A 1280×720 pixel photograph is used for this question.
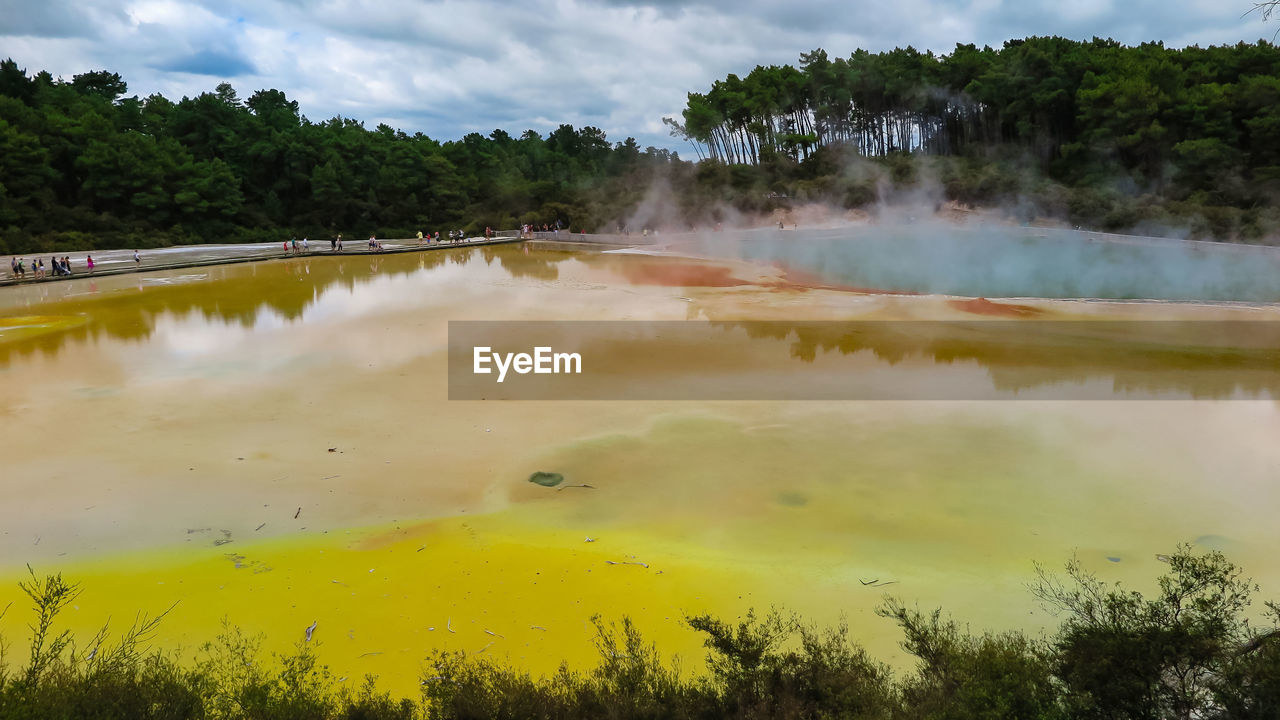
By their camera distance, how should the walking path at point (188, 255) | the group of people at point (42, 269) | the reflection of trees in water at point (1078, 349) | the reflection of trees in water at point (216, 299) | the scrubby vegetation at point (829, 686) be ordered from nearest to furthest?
the scrubby vegetation at point (829, 686) < the reflection of trees in water at point (1078, 349) < the reflection of trees in water at point (216, 299) < the group of people at point (42, 269) < the walking path at point (188, 255)

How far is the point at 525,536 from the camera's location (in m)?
6.77

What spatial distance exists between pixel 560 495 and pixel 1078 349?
11.1 m

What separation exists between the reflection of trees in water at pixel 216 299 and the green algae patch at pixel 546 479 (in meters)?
10.5

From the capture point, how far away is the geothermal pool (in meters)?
5.67

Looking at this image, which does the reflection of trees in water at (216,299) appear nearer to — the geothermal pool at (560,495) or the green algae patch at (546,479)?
the geothermal pool at (560,495)

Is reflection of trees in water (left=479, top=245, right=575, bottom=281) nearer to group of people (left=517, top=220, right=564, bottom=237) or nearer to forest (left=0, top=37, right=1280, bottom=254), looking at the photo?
group of people (left=517, top=220, right=564, bottom=237)

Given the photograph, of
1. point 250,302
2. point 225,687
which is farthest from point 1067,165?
point 225,687

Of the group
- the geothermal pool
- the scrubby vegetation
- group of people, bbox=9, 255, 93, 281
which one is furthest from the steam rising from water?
group of people, bbox=9, 255, 93, 281

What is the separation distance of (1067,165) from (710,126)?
23.0 metres

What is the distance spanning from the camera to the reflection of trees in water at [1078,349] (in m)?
11.9

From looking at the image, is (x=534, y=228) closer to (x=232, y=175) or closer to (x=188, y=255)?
(x=232, y=175)

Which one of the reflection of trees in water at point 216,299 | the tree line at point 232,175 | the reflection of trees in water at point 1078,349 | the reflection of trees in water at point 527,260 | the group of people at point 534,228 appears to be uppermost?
the tree line at point 232,175

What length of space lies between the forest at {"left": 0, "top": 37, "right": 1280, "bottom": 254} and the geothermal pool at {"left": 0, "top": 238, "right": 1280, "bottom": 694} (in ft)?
85.5

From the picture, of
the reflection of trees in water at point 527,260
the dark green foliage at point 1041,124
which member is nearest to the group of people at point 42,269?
the reflection of trees in water at point 527,260
